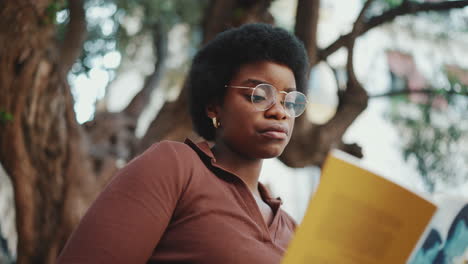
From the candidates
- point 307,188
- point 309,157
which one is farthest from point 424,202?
point 307,188

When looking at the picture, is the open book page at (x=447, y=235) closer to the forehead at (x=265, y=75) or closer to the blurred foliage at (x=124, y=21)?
the forehead at (x=265, y=75)

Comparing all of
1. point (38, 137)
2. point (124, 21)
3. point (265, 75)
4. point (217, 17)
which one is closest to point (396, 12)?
point (217, 17)

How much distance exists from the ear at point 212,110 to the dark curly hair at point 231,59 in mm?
15

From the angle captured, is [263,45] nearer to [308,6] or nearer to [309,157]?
[308,6]

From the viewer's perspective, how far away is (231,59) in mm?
1829

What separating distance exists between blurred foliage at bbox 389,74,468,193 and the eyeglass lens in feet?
12.0

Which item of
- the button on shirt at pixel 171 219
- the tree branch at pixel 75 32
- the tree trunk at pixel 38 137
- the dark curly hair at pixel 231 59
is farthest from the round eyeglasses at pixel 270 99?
the tree branch at pixel 75 32

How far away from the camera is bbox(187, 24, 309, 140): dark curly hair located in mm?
1788

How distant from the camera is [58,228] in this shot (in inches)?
140

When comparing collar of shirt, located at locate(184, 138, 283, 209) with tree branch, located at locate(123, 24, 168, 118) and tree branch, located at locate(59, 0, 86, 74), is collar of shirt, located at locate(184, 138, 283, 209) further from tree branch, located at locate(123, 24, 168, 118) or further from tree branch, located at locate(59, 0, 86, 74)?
tree branch, located at locate(123, 24, 168, 118)

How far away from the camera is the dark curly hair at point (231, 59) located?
5.87 feet

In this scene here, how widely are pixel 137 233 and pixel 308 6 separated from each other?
268cm

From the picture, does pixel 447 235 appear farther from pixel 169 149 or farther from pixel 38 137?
pixel 38 137

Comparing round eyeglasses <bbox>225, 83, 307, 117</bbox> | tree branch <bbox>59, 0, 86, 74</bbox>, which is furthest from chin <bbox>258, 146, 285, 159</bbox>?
tree branch <bbox>59, 0, 86, 74</bbox>
